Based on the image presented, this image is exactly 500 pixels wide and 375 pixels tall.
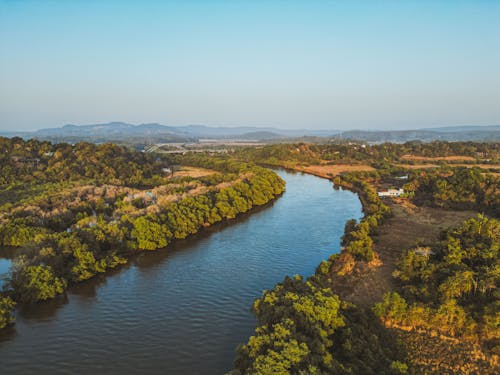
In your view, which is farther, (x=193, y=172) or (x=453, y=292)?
(x=193, y=172)

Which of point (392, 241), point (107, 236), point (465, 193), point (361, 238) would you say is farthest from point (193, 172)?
point (361, 238)

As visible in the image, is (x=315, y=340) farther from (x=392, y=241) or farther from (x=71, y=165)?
(x=71, y=165)

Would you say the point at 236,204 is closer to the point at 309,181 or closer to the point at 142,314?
the point at 142,314

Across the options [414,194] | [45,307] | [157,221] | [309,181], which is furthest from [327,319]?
[309,181]


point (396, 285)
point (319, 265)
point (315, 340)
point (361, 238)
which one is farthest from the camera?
point (361, 238)

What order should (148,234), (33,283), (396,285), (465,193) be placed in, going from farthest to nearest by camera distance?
(465,193) → (148,234) → (396,285) → (33,283)

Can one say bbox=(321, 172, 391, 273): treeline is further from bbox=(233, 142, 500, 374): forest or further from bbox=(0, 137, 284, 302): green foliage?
bbox=(0, 137, 284, 302): green foliage

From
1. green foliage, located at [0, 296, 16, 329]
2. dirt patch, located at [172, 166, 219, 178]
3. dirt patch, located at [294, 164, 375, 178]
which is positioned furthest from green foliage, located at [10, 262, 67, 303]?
dirt patch, located at [294, 164, 375, 178]

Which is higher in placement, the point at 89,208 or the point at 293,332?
the point at 89,208

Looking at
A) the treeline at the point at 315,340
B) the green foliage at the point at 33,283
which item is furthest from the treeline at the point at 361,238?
the green foliage at the point at 33,283
